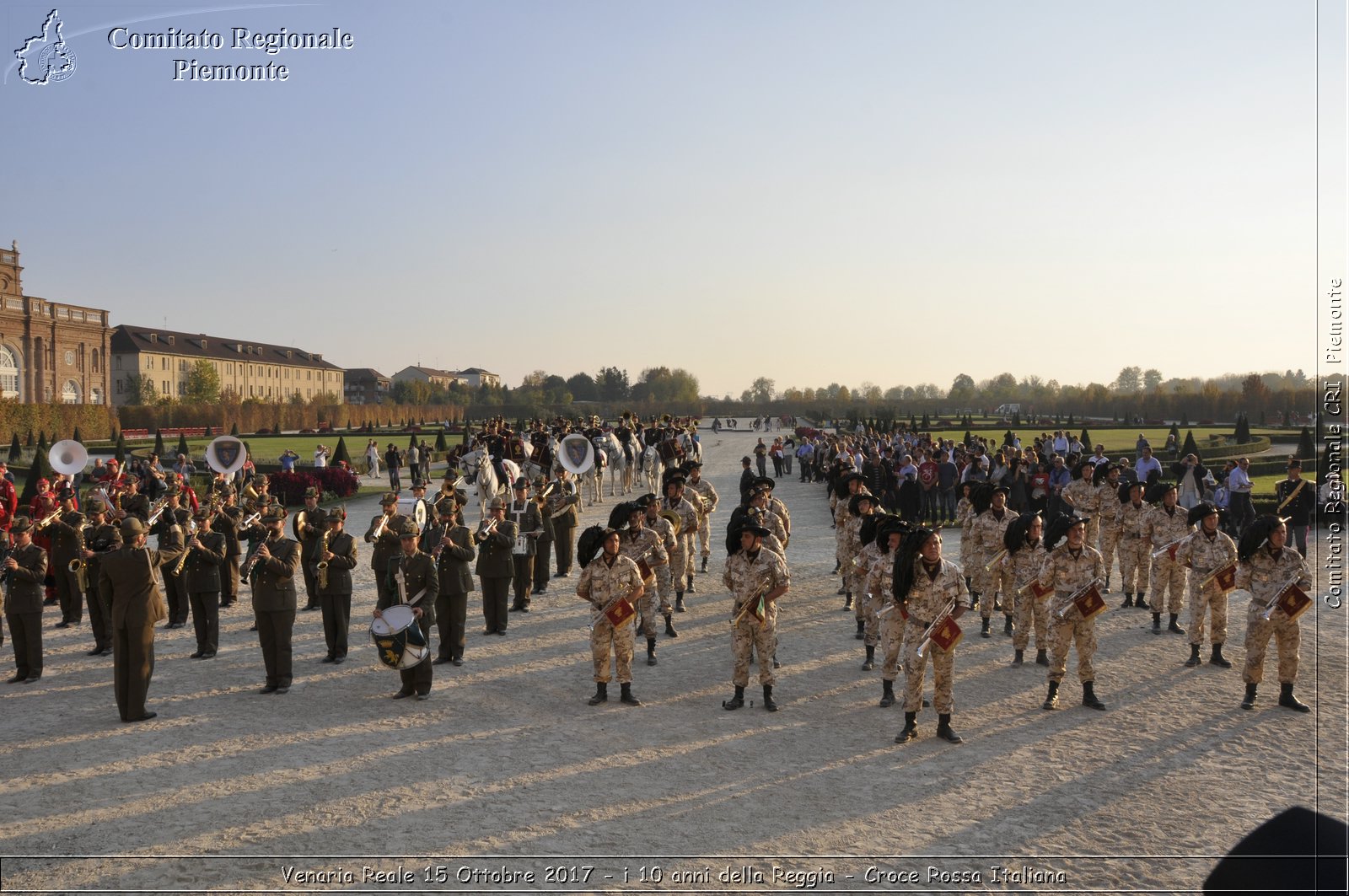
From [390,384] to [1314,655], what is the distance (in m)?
157

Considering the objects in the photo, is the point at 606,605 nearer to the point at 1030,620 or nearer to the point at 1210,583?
the point at 1030,620

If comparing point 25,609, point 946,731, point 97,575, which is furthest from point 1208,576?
point 25,609

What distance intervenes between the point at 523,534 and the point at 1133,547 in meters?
8.78

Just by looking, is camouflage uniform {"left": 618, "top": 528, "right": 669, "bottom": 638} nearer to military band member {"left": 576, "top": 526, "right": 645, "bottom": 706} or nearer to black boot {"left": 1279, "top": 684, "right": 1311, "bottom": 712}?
military band member {"left": 576, "top": 526, "right": 645, "bottom": 706}

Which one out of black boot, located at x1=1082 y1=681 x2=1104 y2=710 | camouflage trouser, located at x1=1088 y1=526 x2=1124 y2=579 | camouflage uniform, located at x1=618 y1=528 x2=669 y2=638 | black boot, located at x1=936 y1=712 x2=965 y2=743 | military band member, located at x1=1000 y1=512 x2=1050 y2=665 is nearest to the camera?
black boot, located at x1=936 y1=712 x2=965 y2=743

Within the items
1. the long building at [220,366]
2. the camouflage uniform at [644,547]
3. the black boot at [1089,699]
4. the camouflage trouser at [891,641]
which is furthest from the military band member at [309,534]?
the long building at [220,366]

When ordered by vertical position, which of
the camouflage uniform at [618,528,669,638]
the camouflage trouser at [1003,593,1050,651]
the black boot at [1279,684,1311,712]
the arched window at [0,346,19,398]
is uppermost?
the arched window at [0,346,19,398]

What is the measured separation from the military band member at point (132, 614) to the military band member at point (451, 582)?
2.88 meters

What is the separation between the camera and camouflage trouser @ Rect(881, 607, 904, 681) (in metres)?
9.16

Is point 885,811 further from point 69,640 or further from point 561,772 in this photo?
point 69,640

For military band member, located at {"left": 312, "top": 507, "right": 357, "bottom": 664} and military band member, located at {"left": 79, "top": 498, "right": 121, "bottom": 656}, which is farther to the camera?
military band member, located at {"left": 312, "top": 507, "right": 357, "bottom": 664}

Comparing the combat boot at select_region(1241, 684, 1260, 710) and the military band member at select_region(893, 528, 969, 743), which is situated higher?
the military band member at select_region(893, 528, 969, 743)

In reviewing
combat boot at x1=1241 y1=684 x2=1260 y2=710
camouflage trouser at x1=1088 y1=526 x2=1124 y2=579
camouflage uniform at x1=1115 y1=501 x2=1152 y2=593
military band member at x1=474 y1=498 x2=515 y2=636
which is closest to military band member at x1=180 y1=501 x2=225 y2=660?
military band member at x1=474 y1=498 x2=515 y2=636

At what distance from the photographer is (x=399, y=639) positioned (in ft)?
29.9
